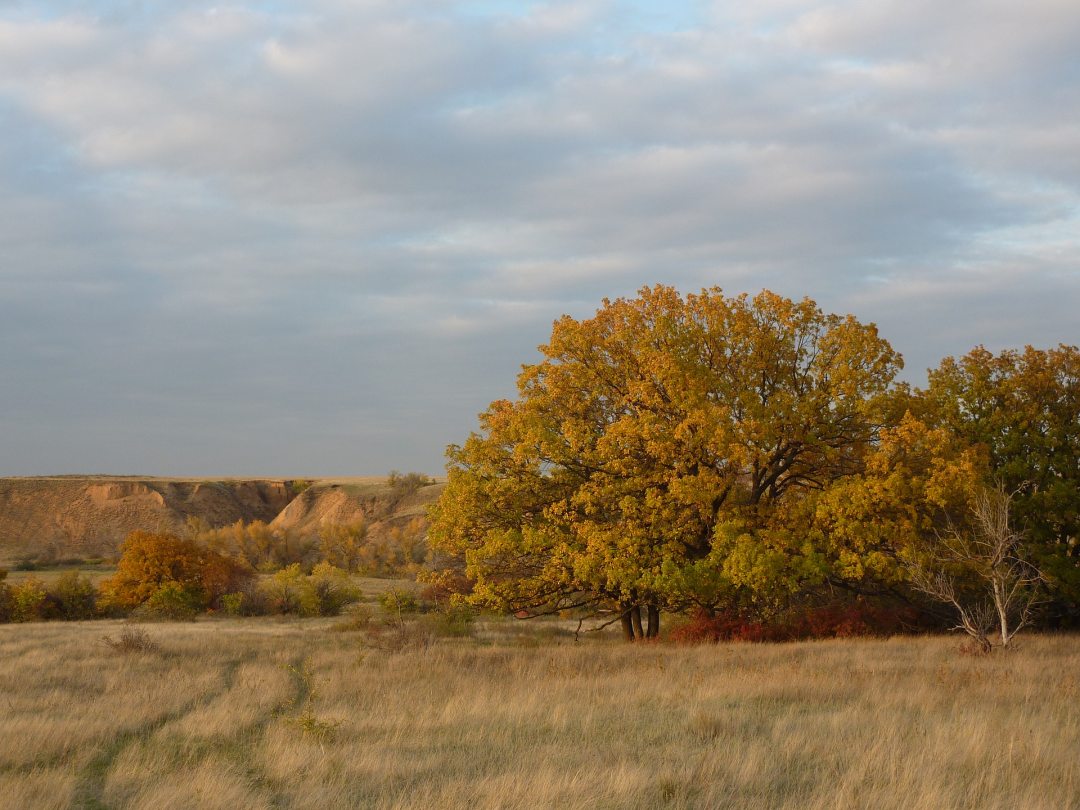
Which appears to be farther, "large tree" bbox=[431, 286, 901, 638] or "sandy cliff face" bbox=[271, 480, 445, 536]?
"sandy cliff face" bbox=[271, 480, 445, 536]

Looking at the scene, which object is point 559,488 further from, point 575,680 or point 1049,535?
point 1049,535

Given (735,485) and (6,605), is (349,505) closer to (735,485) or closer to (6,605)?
(6,605)

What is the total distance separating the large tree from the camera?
24.9 meters

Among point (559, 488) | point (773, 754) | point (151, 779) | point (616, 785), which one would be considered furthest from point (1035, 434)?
point (151, 779)

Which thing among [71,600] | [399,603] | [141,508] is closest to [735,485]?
[399,603]

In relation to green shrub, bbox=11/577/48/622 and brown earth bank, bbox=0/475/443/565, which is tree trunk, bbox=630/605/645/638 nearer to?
green shrub, bbox=11/577/48/622

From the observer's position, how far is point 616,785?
8.98 m

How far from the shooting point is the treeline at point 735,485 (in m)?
24.2

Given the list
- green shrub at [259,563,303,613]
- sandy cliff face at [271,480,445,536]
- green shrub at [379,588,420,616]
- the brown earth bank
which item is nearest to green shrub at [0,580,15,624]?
green shrub at [259,563,303,613]

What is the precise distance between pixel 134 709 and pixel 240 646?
11.7m

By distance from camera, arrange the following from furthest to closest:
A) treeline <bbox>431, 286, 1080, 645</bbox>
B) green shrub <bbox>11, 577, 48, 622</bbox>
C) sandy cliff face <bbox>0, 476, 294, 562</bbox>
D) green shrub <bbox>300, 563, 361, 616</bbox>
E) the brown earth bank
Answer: the brown earth bank < sandy cliff face <bbox>0, 476, 294, 562</bbox> < green shrub <bbox>300, 563, 361, 616</bbox> < green shrub <bbox>11, 577, 48, 622</bbox> < treeline <bbox>431, 286, 1080, 645</bbox>

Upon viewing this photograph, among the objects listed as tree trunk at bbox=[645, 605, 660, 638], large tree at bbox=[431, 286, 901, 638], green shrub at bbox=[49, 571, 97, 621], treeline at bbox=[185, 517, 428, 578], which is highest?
large tree at bbox=[431, 286, 901, 638]

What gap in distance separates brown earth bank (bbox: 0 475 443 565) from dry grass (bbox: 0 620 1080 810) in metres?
91.4

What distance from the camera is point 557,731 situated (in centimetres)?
1244
